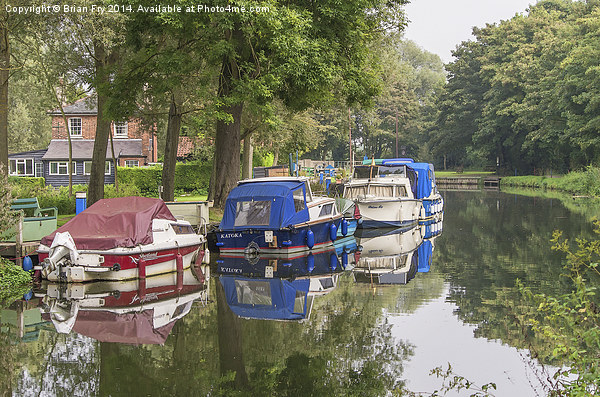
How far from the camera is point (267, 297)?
18000 mm

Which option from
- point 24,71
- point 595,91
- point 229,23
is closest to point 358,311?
point 229,23

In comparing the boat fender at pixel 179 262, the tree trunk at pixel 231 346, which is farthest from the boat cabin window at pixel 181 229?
the tree trunk at pixel 231 346

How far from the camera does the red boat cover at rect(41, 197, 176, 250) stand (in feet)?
64.2

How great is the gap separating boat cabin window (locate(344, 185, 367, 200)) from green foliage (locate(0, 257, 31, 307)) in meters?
19.9

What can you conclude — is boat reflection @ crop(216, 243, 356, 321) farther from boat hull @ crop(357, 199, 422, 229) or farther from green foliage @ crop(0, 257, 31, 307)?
boat hull @ crop(357, 199, 422, 229)

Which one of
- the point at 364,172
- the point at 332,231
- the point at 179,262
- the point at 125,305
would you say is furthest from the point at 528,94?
the point at 125,305

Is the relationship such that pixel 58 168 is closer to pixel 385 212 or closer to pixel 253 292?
pixel 385 212

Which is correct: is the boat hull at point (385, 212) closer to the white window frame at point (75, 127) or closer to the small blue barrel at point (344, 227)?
the small blue barrel at point (344, 227)

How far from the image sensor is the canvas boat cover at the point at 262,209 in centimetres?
2512

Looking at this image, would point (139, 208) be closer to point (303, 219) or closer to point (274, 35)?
point (303, 219)

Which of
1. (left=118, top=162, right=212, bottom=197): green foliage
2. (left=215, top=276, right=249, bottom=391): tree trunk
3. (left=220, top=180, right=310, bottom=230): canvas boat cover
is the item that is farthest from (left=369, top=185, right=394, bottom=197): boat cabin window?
(left=118, top=162, right=212, bottom=197): green foliage

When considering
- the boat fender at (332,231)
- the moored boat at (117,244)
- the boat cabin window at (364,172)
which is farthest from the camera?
the boat cabin window at (364,172)

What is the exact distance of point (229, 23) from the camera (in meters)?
26.7

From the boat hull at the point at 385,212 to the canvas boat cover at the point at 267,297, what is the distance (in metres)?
15.5
